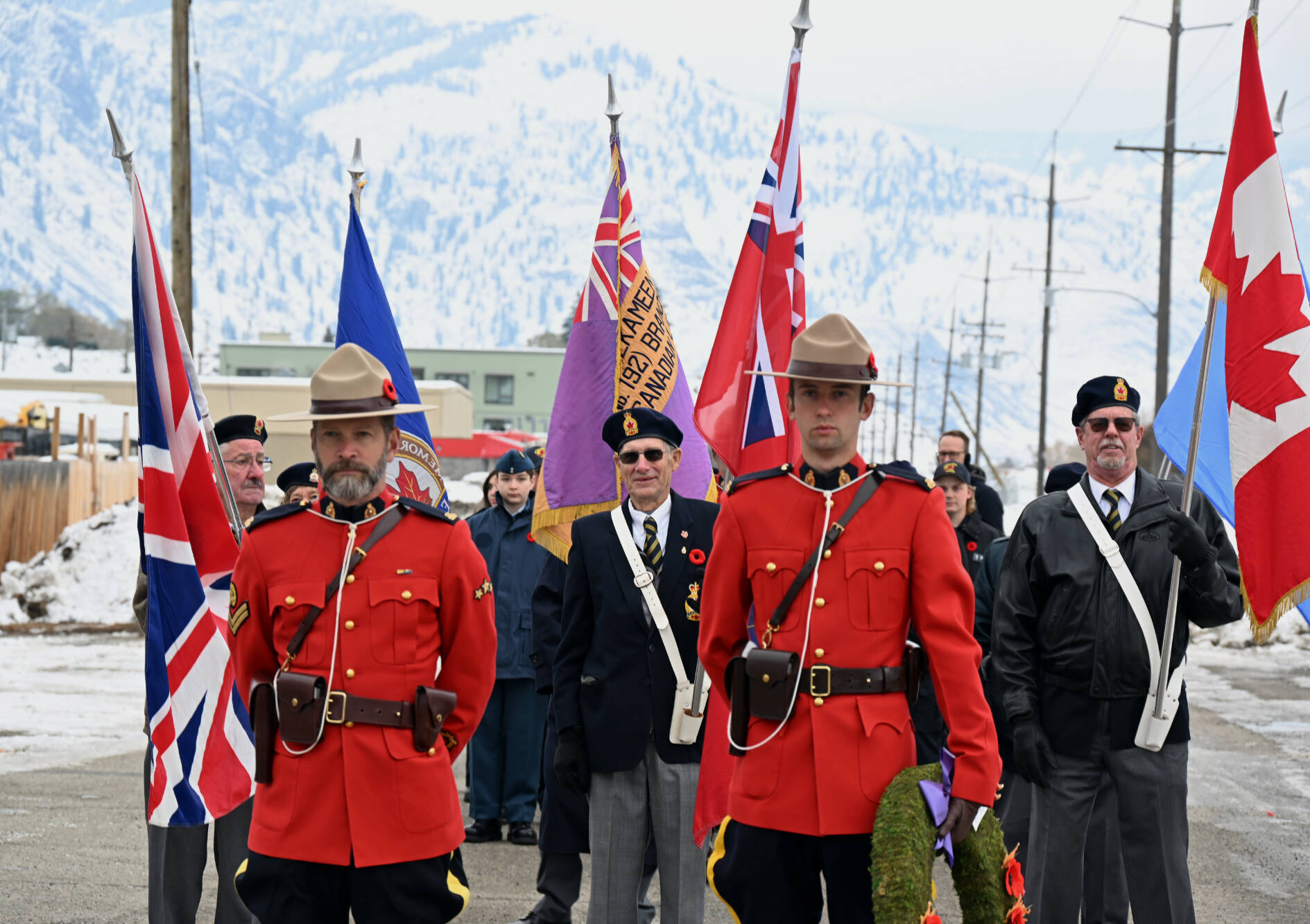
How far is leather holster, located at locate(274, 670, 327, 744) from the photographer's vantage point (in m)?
4.26

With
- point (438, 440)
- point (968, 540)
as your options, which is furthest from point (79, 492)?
point (438, 440)

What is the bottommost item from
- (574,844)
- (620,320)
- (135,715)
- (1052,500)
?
(135,715)

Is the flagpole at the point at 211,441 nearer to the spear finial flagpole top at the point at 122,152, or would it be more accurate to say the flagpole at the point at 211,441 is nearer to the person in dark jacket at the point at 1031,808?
the spear finial flagpole top at the point at 122,152

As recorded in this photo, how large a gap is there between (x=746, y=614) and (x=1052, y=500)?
2.00 meters

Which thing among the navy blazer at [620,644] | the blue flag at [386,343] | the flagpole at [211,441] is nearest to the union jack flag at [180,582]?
the flagpole at [211,441]

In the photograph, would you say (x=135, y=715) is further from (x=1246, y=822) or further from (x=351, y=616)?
(x=351, y=616)

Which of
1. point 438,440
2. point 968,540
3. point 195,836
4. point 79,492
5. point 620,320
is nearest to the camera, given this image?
point 195,836

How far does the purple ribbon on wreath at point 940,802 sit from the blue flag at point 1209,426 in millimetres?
2394

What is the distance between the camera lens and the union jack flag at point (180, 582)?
5633mm

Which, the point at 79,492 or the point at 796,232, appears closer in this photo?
the point at 796,232

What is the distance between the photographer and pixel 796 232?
23.4 feet

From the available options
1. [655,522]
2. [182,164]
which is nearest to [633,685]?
[655,522]

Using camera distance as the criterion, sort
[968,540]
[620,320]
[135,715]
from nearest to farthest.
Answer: [620,320] → [968,540] → [135,715]

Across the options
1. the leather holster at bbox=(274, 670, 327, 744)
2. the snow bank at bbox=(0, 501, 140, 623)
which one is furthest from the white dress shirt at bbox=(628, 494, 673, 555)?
the snow bank at bbox=(0, 501, 140, 623)
